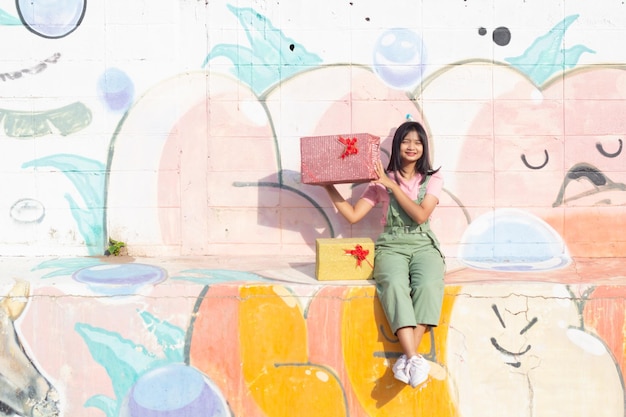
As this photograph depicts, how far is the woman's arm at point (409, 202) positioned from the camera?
12.6 feet

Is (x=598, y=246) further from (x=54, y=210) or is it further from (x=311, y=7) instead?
(x=54, y=210)

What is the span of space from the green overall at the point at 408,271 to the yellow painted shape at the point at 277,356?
54 cm

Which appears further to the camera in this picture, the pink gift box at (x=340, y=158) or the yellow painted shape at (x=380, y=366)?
the pink gift box at (x=340, y=158)

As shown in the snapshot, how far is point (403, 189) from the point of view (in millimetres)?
4102

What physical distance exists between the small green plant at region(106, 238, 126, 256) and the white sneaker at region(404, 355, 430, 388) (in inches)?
88.8

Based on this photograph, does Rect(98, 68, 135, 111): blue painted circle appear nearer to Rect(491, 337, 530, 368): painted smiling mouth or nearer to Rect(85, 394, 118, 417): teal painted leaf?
Rect(85, 394, 118, 417): teal painted leaf

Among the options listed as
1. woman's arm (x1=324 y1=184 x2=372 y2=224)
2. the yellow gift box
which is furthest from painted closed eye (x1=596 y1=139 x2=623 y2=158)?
the yellow gift box

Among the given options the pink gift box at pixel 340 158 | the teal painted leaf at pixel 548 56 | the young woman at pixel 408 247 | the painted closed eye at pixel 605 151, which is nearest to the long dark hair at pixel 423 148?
the young woman at pixel 408 247

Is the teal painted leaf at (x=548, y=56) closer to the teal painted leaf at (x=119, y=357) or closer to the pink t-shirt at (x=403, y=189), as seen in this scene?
the pink t-shirt at (x=403, y=189)

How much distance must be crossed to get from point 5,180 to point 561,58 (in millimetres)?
3972

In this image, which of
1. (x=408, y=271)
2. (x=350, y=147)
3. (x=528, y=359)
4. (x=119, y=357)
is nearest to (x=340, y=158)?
(x=350, y=147)

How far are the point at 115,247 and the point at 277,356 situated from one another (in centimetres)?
157

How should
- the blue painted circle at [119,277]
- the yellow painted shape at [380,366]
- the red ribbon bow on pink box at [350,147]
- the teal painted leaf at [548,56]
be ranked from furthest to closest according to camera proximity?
the teal painted leaf at [548,56] < the red ribbon bow on pink box at [350,147] < the blue painted circle at [119,277] < the yellow painted shape at [380,366]

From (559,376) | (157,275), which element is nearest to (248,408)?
(157,275)
